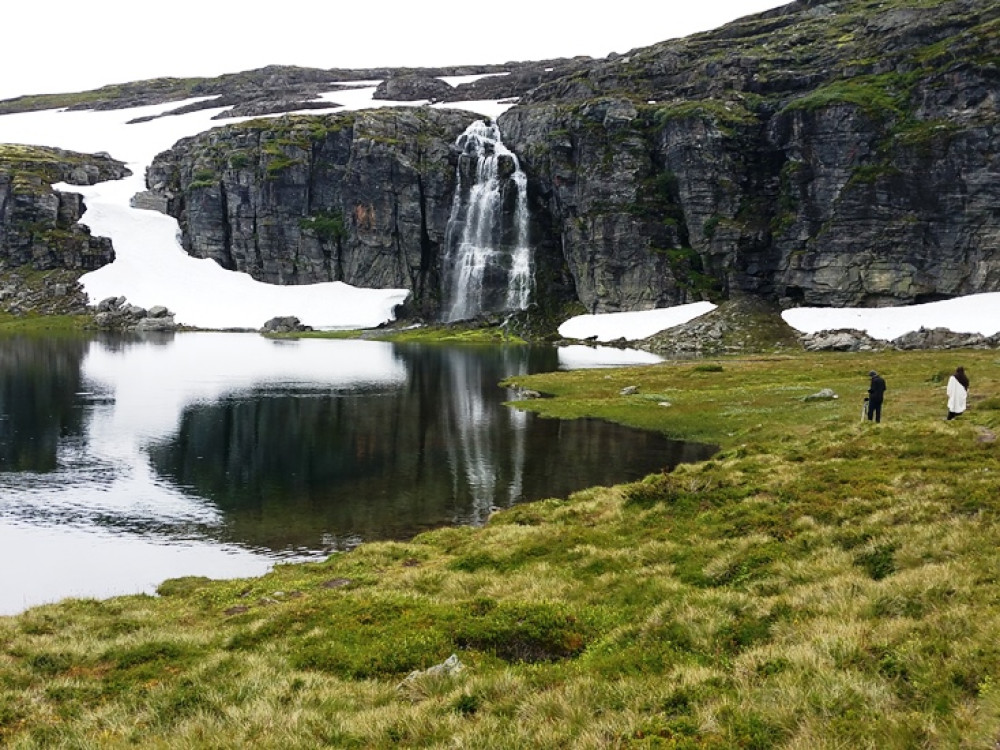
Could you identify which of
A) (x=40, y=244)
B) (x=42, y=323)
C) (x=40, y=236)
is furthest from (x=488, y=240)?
(x=40, y=236)

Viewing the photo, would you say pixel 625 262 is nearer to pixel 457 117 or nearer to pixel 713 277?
pixel 713 277

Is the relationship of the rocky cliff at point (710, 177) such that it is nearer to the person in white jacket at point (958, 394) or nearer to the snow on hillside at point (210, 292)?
the snow on hillside at point (210, 292)

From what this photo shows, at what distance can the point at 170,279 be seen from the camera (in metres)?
188

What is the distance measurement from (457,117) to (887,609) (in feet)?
665

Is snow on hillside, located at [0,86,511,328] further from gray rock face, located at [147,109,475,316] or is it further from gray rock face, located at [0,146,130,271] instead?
gray rock face, located at [147,109,475,316]

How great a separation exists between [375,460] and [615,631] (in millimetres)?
30092

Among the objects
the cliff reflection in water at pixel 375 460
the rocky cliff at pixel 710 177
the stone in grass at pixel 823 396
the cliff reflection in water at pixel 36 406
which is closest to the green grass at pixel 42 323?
the rocky cliff at pixel 710 177

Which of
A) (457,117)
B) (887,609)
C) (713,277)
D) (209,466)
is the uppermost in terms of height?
(457,117)

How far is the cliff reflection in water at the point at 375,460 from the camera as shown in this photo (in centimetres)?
3116

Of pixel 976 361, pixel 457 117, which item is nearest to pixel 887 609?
pixel 976 361

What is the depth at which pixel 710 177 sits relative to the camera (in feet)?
479

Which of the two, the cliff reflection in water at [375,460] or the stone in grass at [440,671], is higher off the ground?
the stone in grass at [440,671]

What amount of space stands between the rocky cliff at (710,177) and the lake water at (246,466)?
282 ft

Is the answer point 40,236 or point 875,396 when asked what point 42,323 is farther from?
point 875,396
